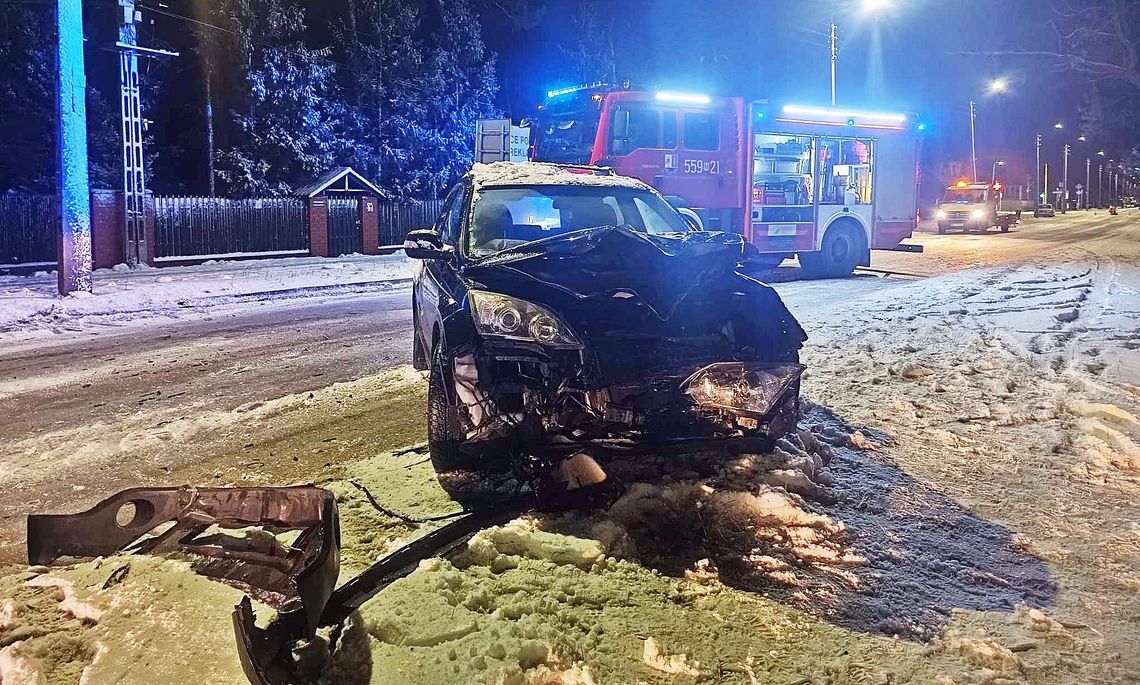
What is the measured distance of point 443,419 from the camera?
4.22m

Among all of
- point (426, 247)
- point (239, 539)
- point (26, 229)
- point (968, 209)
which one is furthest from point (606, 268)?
point (968, 209)

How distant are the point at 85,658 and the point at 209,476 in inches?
78.4

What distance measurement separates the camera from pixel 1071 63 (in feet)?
113

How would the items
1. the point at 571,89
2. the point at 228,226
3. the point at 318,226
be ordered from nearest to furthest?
the point at 571,89 → the point at 228,226 → the point at 318,226

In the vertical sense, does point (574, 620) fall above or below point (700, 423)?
below

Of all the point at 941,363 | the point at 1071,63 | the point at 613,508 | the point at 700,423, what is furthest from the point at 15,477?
the point at 1071,63

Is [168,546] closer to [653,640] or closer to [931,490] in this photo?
[653,640]

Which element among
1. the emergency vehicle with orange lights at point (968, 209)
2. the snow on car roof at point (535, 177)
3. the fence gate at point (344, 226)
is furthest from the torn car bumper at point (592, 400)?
the emergency vehicle with orange lights at point (968, 209)

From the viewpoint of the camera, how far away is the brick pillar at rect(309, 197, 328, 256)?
2505 cm

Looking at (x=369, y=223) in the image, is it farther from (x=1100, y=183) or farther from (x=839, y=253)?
(x=1100, y=183)

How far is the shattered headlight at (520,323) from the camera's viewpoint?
4031 millimetres

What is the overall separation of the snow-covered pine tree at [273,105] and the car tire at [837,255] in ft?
57.7

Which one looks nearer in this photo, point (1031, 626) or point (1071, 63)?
point (1031, 626)

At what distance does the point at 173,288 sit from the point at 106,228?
6089 millimetres
